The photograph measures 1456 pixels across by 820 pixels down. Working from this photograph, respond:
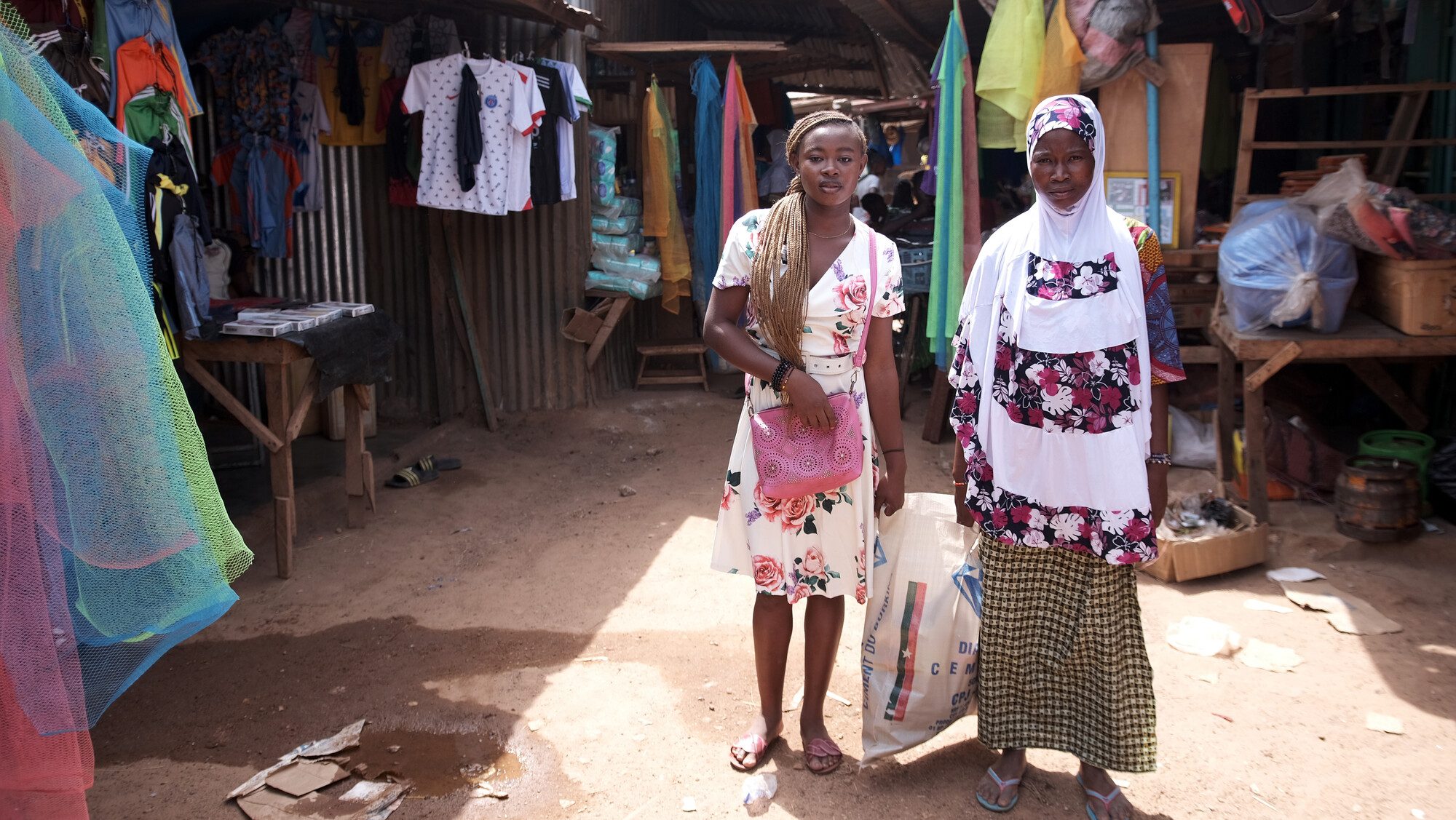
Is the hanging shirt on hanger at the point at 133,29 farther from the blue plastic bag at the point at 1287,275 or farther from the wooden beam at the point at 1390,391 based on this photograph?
the wooden beam at the point at 1390,391

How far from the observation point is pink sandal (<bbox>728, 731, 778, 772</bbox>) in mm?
3273

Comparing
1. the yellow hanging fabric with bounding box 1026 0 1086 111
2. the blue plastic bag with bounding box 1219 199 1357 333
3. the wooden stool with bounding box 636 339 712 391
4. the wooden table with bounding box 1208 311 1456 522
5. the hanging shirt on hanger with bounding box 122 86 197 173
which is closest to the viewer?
the hanging shirt on hanger with bounding box 122 86 197 173

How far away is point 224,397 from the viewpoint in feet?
16.4

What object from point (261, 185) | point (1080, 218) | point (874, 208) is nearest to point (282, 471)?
point (261, 185)

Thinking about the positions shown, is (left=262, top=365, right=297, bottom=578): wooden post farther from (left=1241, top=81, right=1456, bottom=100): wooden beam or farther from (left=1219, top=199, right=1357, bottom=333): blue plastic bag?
(left=1241, top=81, right=1456, bottom=100): wooden beam

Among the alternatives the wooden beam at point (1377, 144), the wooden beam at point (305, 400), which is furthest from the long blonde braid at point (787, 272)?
the wooden beam at point (1377, 144)

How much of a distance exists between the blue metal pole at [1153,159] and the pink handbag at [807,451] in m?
3.73

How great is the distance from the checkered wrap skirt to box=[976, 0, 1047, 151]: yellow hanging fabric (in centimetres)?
336

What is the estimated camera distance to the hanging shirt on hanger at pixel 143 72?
4.57m

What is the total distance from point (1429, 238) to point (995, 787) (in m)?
3.42

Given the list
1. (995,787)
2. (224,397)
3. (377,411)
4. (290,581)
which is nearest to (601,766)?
(995,787)

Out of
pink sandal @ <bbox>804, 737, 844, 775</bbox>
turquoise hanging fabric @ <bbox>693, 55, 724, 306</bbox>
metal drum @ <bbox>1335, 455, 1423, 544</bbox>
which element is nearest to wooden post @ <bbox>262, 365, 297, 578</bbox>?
pink sandal @ <bbox>804, 737, 844, 775</bbox>

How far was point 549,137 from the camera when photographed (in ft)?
22.9

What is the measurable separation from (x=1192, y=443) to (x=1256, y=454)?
40.0 inches
